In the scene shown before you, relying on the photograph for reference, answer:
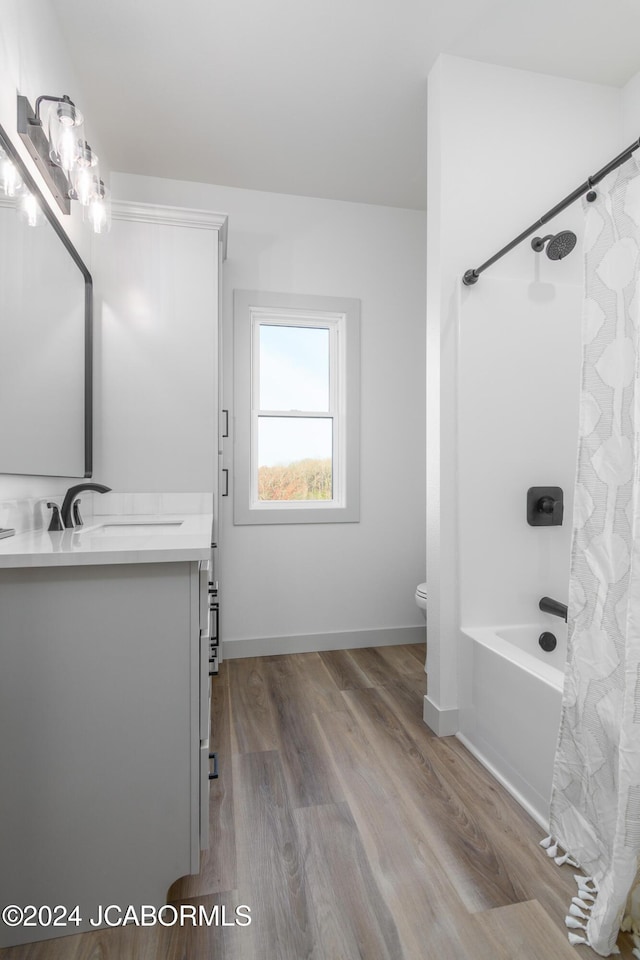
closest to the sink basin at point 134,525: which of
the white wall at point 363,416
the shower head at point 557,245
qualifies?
the white wall at point 363,416

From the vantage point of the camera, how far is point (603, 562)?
1293 millimetres

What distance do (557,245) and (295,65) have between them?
132 cm

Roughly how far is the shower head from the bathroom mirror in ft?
5.51

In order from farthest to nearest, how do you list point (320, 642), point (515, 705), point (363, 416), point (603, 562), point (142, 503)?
point (363, 416) < point (320, 642) < point (142, 503) < point (515, 705) < point (603, 562)

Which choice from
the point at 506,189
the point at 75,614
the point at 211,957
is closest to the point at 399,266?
the point at 506,189

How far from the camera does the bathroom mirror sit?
4.67 feet

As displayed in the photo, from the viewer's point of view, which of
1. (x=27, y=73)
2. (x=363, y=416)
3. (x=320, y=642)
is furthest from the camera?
(x=363, y=416)

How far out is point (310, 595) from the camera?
3045 millimetres

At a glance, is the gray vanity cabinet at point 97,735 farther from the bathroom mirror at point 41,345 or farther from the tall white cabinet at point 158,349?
the tall white cabinet at point 158,349

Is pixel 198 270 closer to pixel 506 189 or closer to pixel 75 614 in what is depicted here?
pixel 506 189

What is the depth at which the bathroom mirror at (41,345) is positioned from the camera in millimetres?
1425

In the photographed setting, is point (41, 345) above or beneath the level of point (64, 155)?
beneath

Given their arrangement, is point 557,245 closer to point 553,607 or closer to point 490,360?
point 490,360

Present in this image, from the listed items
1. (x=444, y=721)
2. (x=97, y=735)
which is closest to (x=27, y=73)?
(x=97, y=735)
